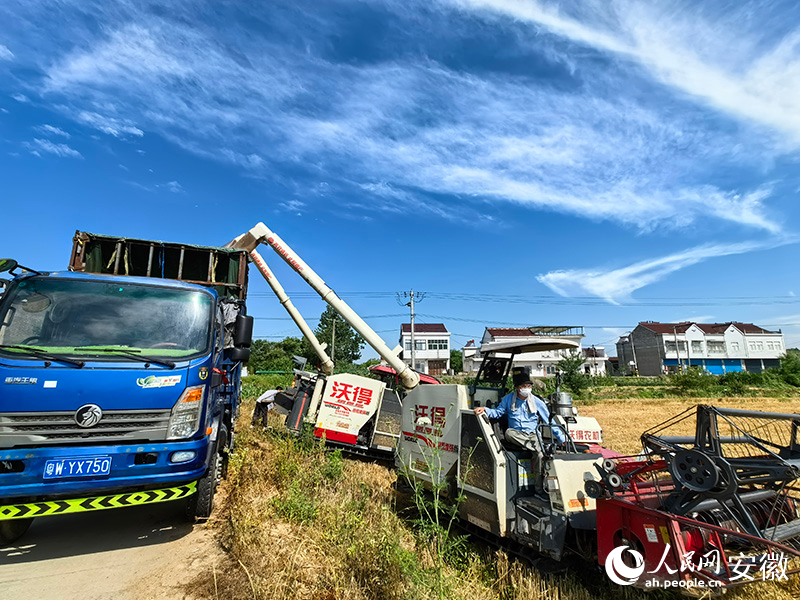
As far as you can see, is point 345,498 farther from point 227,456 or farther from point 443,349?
point 443,349

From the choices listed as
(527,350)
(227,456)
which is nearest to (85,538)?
(227,456)

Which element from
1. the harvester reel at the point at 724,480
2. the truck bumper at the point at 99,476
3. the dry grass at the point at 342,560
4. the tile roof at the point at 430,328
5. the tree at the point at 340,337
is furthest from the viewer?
the tile roof at the point at 430,328

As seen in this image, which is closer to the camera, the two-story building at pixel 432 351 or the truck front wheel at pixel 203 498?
the truck front wheel at pixel 203 498

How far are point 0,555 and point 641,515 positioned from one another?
5756 mm

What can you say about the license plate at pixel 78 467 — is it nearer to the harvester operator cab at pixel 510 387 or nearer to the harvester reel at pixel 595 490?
the harvester operator cab at pixel 510 387

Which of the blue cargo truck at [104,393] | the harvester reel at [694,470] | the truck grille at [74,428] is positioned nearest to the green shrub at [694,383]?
the harvester reel at [694,470]

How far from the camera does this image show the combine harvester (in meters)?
2.86

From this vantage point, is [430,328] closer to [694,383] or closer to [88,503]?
[694,383]

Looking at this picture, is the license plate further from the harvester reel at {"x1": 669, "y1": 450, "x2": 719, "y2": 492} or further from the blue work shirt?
the harvester reel at {"x1": 669, "y1": 450, "x2": 719, "y2": 492}

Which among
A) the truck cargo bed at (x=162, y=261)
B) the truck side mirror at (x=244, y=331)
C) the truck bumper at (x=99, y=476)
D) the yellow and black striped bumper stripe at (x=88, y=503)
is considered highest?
the truck cargo bed at (x=162, y=261)

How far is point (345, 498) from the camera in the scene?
5203 mm

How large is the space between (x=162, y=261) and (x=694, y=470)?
741 centimetres

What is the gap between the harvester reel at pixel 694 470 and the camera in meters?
2.83

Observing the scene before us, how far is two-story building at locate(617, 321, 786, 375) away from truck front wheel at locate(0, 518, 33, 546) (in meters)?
65.0
